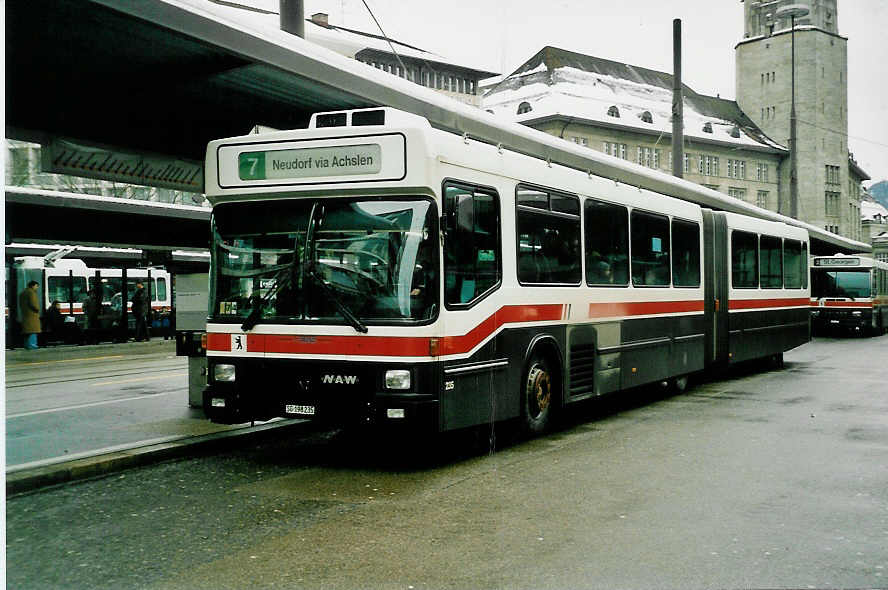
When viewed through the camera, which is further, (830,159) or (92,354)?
(830,159)

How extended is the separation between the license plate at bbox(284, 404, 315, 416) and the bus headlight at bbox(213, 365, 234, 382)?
65 cm

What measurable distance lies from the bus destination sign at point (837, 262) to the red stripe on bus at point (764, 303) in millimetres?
15261

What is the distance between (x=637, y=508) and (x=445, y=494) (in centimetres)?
149

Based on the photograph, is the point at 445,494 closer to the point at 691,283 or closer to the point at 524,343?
the point at 524,343

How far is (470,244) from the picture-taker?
892cm

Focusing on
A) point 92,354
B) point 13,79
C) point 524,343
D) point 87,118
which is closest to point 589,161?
point 524,343

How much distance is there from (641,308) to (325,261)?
587cm

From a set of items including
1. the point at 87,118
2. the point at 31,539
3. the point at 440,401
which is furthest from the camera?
the point at 87,118

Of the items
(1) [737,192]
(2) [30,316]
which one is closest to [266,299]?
(2) [30,316]

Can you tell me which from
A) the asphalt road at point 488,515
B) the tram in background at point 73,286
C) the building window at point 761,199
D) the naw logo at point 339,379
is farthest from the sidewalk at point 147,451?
the building window at point 761,199

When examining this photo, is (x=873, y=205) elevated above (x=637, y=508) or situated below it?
above

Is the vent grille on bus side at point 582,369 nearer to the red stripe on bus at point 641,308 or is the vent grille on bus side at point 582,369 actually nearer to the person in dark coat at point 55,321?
the red stripe on bus at point 641,308

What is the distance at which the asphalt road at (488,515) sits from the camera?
18.0ft

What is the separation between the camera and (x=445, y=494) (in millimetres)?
7578
